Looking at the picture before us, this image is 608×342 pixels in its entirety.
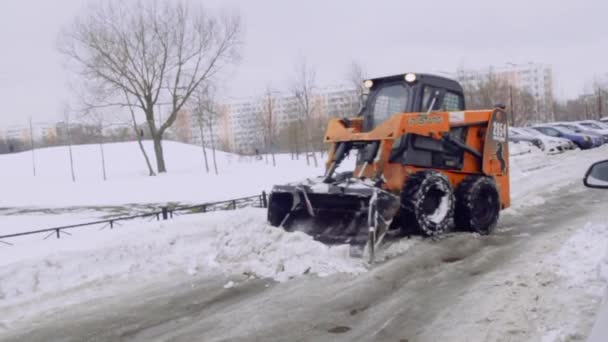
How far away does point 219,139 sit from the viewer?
Answer: 301 feet

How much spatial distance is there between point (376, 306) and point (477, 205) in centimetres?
379

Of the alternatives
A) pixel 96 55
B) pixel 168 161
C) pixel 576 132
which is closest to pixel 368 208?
pixel 576 132

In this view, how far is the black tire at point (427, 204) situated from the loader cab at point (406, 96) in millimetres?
1134

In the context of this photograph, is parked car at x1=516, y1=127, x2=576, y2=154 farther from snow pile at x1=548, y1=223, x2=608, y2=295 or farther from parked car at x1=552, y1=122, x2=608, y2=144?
snow pile at x1=548, y1=223, x2=608, y2=295

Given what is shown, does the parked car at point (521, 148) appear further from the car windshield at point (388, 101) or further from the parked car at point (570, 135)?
the car windshield at point (388, 101)

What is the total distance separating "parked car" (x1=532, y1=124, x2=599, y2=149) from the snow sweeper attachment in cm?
2018

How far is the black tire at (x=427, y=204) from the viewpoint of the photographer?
24.5 ft

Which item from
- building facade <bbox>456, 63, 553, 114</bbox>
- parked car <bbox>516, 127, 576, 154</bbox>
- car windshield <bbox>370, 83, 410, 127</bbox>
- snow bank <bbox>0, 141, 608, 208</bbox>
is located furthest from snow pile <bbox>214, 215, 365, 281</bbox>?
building facade <bbox>456, 63, 553, 114</bbox>

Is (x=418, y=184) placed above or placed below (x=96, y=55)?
below

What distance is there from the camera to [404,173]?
7.69 metres

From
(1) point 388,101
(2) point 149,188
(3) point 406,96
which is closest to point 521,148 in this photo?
(2) point 149,188

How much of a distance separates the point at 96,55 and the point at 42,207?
1289 centimetres

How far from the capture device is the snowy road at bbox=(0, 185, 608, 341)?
471cm

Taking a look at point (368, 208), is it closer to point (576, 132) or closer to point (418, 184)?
point (418, 184)
